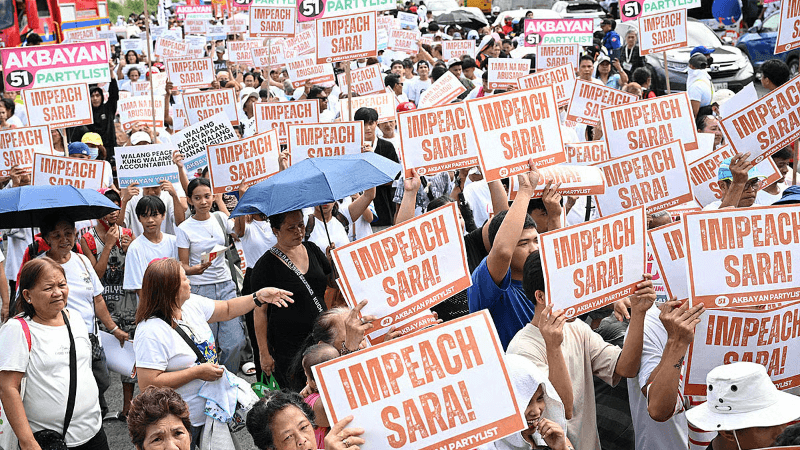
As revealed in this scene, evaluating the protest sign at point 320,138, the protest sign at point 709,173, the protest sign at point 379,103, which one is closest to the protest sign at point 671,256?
the protest sign at point 709,173

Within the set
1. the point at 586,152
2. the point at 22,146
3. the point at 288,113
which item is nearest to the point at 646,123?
the point at 586,152

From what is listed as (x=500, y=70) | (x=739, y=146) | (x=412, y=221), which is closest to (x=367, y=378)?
(x=412, y=221)

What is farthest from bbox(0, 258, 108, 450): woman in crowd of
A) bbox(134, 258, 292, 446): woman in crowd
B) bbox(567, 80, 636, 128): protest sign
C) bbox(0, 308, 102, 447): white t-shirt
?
bbox(567, 80, 636, 128): protest sign

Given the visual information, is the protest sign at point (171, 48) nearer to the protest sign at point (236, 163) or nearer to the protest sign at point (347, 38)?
the protest sign at point (347, 38)

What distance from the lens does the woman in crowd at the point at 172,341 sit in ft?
15.6

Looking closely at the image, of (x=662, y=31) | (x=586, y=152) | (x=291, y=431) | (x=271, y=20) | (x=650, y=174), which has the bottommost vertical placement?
(x=291, y=431)

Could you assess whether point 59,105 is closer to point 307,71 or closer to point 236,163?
point 236,163

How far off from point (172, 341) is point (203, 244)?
2724mm

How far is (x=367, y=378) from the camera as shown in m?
3.44

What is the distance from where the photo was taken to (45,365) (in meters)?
4.62

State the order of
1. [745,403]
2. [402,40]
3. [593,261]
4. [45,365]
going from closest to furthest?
[745,403] → [593,261] → [45,365] → [402,40]

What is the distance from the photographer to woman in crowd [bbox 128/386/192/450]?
3748mm

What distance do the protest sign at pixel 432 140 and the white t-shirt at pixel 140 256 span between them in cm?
220

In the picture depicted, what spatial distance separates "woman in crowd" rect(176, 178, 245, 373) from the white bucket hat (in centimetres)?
435
